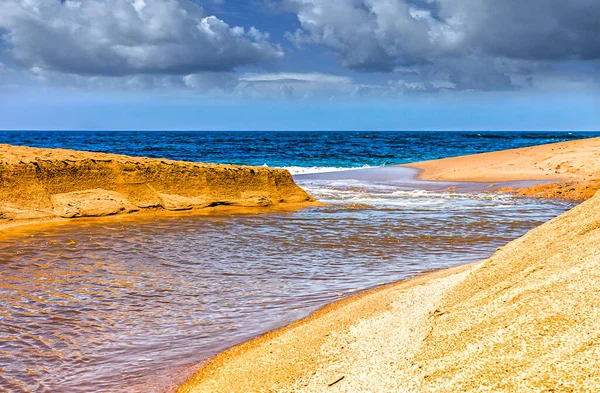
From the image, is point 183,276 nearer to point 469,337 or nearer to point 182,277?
point 182,277

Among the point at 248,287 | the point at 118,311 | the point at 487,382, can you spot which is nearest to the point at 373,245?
the point at 248,287

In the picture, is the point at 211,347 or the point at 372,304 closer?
the point at 211,347

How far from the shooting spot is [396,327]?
13.6 feet

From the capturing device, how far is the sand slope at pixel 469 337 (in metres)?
2.82

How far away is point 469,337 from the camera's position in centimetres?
331

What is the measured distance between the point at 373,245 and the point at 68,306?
441 cm

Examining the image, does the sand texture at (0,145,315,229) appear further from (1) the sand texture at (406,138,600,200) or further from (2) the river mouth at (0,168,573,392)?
(1) the sand texture at (406,138,600,200)

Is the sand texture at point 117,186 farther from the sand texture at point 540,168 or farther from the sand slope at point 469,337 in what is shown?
the sand texture at point 540,168

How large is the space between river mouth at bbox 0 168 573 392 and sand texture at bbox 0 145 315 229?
78cm

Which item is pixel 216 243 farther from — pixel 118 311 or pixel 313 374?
pixel 313 374

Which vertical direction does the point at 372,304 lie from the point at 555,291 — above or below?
below

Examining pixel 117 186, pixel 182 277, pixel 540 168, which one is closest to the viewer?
pixel 182 277

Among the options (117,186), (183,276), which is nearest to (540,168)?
(117,186)

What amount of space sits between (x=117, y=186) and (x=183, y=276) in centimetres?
512
